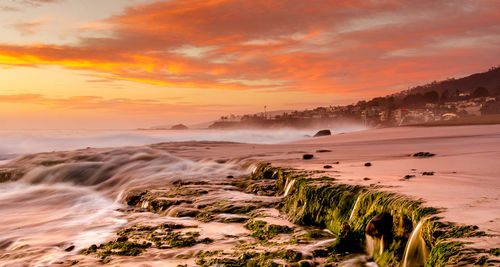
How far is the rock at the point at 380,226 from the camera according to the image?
3060mm

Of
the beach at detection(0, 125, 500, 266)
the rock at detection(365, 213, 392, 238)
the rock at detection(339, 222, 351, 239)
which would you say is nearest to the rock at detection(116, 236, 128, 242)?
the beach at detection(0, 125, 500, 266)

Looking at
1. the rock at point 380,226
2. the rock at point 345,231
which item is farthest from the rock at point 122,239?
the rock at point 380,226

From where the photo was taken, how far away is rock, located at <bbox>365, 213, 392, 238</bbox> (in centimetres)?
306

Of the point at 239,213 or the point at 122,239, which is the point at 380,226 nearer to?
the point at 239,213

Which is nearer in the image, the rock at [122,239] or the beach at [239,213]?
the beach at [239,213]

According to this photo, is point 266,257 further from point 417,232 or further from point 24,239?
point 24,239

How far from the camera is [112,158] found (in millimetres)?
12234

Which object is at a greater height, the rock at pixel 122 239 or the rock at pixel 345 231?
the rock at pixel 345 231

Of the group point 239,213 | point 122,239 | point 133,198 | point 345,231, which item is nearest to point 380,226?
point 345,231

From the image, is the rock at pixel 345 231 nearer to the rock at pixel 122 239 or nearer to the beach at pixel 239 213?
the beach at pixel 239 213

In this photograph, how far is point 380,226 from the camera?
3082mm

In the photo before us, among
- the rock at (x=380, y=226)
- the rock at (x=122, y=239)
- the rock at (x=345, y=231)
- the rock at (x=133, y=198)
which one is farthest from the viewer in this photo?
the rock at (x=133, y=198)

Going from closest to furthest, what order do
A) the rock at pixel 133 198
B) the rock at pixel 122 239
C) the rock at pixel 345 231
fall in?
the rock at pixel 345 231 → the rock at pixel 122 239 → the rock at pixel 133 198

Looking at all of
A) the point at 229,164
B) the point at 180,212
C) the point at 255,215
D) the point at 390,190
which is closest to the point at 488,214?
the point at 390,190
